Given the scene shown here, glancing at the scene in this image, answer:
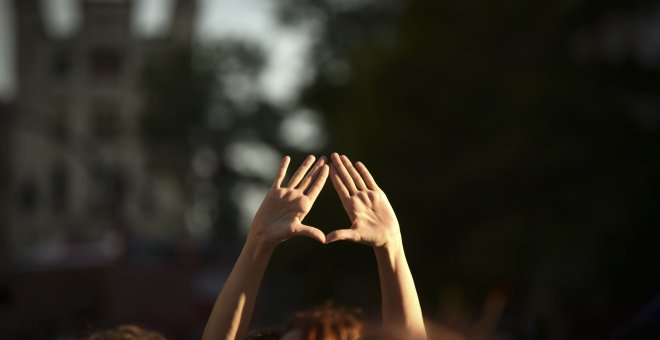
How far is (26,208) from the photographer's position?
73.8 m

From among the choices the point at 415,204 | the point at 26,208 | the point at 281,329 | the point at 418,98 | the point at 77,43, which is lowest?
the point at 26,208

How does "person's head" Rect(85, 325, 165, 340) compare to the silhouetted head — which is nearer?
the silhouetted head

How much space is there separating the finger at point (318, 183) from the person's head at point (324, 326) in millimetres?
558

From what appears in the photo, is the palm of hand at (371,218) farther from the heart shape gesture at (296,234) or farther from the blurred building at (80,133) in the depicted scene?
the blurred building at (80,133)

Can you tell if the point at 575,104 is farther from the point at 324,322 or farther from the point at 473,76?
the point at 324,322

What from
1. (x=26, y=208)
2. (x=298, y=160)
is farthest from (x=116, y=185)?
(x=298, y=160)

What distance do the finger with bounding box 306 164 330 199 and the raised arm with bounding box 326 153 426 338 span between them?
0.05 m

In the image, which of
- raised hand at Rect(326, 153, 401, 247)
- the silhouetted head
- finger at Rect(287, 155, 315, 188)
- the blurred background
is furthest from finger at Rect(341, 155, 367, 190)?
the blurred background

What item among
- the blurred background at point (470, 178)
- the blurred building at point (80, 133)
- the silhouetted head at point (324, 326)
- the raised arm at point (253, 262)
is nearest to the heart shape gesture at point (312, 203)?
the raised arm at point (253, 262)

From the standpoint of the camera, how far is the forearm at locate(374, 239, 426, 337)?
147 inches

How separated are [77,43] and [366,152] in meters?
53.0

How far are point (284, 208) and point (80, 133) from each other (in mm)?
73099

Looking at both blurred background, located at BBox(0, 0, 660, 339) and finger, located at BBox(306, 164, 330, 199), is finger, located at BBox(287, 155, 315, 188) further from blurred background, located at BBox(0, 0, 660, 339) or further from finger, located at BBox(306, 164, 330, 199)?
blurred background, located at BBox(0, 0, 660, 339)

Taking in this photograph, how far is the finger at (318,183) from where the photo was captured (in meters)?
3.85
